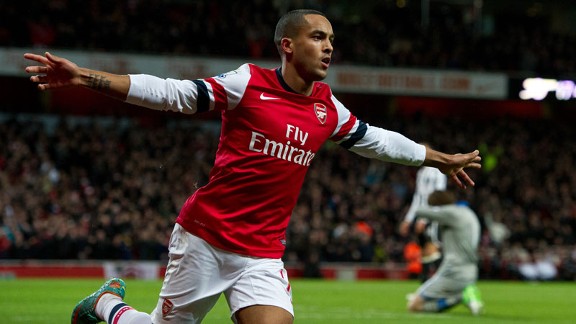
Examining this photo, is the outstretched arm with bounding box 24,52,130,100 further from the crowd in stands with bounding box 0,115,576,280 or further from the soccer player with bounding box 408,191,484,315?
the crowd in stands with bounding box 0,115,576,280

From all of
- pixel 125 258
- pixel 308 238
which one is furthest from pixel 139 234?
pixel 308 238

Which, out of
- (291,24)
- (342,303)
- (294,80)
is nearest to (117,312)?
(294,80)

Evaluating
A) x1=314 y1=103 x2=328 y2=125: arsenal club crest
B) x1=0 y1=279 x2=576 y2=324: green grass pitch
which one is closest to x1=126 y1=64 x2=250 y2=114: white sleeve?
x1=314 y1=103 x2=328 y2=125: arsenal club crest

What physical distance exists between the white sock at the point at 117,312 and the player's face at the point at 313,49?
193cm

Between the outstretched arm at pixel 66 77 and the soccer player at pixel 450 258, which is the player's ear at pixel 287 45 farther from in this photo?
the soccer player at pixel 450 258

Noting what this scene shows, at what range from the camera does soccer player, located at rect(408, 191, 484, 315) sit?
13594 millimetres

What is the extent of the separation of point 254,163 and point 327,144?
26.5 meters

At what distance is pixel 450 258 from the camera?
45.0ft

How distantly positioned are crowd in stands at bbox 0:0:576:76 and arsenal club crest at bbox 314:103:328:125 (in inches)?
912

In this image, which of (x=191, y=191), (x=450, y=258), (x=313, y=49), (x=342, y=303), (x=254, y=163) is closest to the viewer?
(x=254, y=163)

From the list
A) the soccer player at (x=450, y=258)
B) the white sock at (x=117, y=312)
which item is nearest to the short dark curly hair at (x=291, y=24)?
the white sock at (x=117, y=312)

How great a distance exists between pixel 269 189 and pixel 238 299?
27.3 inches

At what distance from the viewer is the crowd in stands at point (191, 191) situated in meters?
23.7

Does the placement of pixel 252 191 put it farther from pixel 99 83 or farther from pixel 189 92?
pixel 99 83
